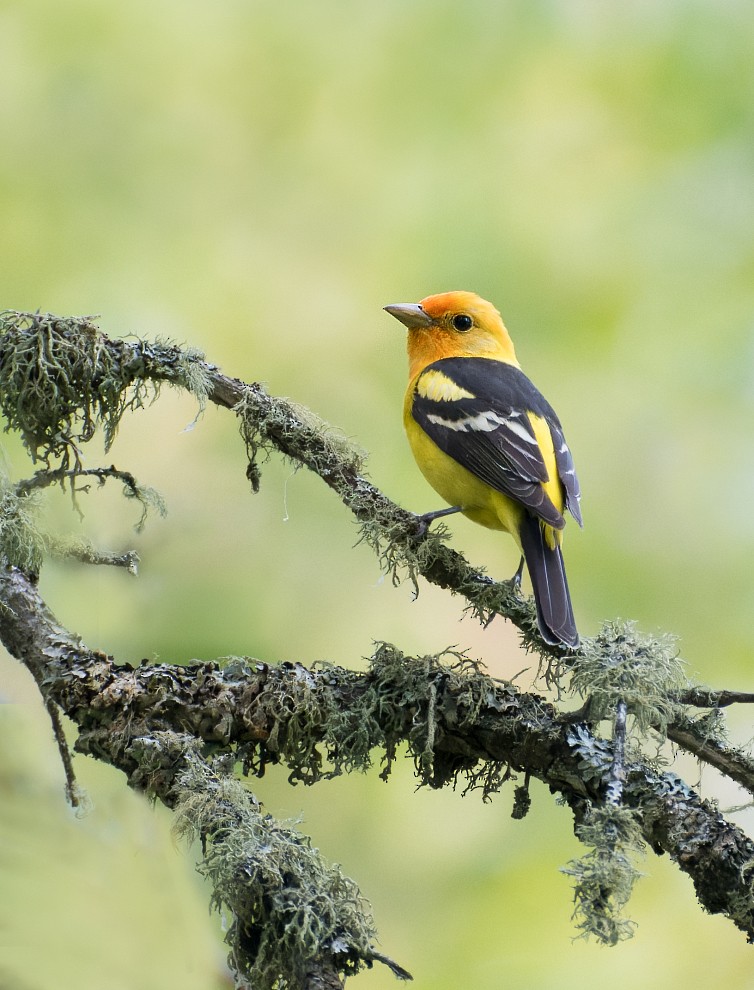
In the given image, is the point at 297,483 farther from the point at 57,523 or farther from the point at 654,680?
the point at 654,680

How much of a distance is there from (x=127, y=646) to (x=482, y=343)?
114 cm

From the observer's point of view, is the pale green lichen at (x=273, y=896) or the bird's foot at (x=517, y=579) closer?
the pale green lichen at (x=273, y=896)

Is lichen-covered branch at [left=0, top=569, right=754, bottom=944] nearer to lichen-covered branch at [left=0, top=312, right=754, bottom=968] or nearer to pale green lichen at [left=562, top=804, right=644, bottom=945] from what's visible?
lichen-covered branch at [left=0, top=312, right=754, bottom=968]

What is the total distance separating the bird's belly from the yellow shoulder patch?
88mm

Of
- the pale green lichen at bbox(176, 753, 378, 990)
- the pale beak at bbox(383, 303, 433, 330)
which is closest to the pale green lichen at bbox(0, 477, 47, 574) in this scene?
the pale green lichen at bbox(176, 753, 378, 990)

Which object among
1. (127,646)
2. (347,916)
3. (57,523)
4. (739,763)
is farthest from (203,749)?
(127,646)

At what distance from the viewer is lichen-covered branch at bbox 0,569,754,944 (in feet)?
4.43

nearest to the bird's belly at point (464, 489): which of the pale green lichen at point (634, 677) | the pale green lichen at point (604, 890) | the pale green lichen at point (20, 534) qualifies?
the pale green lichen at point (634, 677)

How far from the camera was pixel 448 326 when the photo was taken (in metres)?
2.49

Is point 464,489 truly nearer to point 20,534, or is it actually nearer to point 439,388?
point 439,388

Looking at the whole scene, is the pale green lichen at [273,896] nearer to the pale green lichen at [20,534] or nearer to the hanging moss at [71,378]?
the pale green lichen at [20,534]

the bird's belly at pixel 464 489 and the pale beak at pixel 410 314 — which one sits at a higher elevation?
the pale beak at pixel 410 314

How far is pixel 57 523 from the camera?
178 centimetres

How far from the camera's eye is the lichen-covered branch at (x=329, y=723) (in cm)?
135
